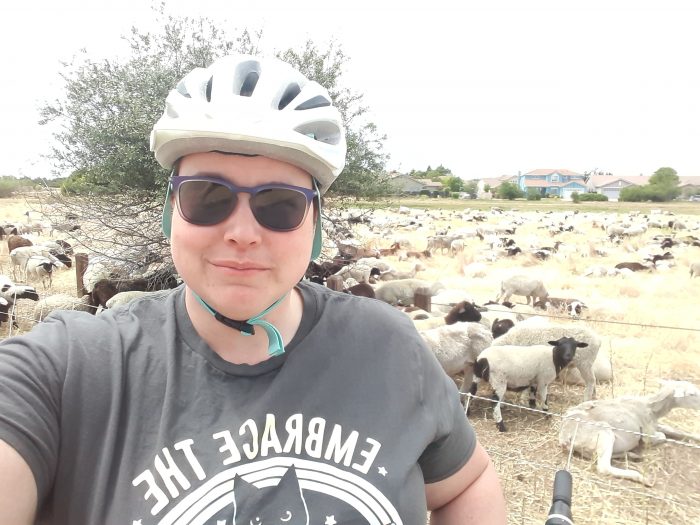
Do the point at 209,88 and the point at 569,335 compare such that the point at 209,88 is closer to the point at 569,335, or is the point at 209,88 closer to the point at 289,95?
the point at 289,95

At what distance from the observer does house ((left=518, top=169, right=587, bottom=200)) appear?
134250 millimetres

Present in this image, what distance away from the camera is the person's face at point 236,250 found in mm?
1392

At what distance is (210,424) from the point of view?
1330 mm

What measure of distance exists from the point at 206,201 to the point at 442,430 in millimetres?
985

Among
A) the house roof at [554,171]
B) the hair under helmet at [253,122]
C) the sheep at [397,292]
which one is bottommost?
the sheep at [397,292]

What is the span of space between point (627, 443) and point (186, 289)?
5999mm

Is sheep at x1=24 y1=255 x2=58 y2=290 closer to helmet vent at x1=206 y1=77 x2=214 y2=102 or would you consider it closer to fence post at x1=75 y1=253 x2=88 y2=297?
fence post at x1=75 y1=253 x2=88 y2=297

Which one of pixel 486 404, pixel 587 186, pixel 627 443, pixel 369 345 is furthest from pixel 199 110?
pixel 587 186

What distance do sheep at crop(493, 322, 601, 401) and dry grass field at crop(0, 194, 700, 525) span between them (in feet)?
1.48

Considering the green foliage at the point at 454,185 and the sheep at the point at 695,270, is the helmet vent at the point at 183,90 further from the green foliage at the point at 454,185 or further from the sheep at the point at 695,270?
the green foliage at the point at 454,185

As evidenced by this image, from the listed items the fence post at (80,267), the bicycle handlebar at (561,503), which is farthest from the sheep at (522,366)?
the fence post at (80,267)

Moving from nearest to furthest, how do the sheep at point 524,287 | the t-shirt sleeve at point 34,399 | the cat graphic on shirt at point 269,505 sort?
1. the t-shirt sleeve at point 34,399
2. the cat graphic on shirt at point 269,505
3. the sheep at point 524,287

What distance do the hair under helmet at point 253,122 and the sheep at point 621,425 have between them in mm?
4947

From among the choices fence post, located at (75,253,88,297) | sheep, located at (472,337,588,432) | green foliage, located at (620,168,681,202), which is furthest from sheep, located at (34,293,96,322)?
green foliage, located at (620,168,681,202)
